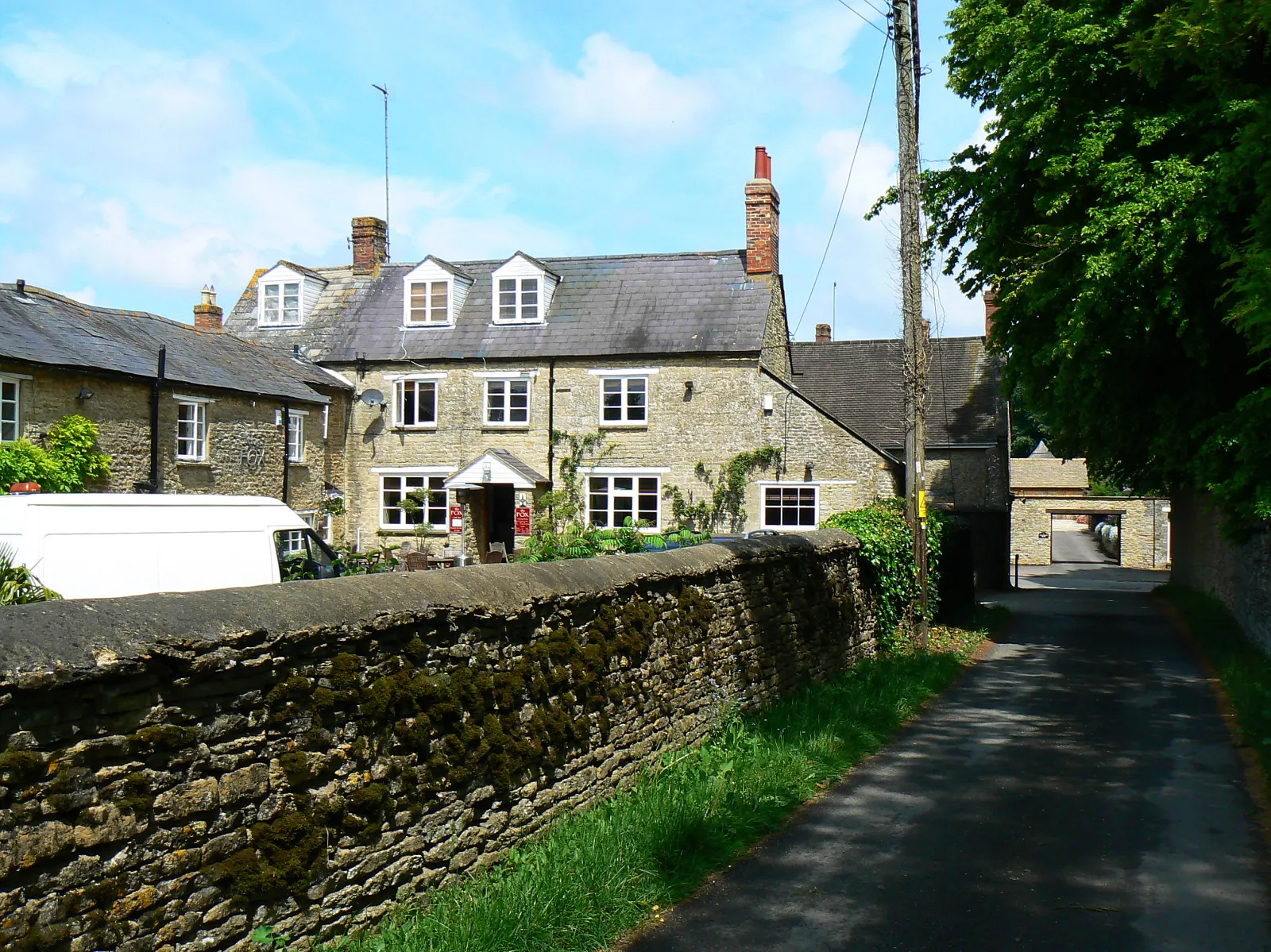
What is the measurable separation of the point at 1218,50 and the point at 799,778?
31.1 feet

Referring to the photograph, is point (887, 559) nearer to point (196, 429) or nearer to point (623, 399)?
point (623, 399)

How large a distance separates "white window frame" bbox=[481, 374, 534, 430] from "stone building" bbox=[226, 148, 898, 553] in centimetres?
5

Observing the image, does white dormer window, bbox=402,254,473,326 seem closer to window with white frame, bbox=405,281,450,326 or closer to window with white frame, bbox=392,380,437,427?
window with white frame, bbox=405,281,450,326

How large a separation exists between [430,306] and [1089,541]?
182 feet

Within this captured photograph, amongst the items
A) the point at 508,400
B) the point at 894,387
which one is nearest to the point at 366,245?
the point at 508,400

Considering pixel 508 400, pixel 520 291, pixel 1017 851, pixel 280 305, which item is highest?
pixel 280 305

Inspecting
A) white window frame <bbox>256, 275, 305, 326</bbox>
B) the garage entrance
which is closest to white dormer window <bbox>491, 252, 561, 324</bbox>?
white window frame <bbox>256, 275, 305, 326</bbox>

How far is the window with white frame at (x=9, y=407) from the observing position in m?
20.1

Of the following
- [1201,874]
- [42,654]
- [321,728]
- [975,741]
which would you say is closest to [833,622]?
[975,741]

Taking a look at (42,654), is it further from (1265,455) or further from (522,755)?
(1265,455)

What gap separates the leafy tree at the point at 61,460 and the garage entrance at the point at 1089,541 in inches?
1637

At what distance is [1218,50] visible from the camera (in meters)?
12.0

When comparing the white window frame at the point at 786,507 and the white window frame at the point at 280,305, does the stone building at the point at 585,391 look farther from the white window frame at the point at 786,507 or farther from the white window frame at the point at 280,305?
the white window frame at the point at 280,305

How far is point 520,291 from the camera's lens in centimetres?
3231
